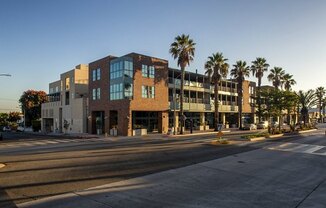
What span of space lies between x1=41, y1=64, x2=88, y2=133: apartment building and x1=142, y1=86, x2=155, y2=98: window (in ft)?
43.3

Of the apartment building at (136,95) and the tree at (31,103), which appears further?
the tree at (31,103)

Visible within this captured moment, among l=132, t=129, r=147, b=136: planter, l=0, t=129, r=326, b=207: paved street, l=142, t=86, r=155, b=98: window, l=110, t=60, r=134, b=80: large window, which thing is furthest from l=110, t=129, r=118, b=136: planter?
l=0, t=129, r=326, b=207: paved street

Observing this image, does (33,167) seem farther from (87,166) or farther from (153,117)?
(153,117)

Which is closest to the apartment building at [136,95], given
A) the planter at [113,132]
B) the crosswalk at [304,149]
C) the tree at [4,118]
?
the planter at [113,132]

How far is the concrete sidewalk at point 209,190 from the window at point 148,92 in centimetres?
2644

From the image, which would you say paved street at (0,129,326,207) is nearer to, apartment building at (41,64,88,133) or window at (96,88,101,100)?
window at (96,88,101,100)

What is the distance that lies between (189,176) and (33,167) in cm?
831

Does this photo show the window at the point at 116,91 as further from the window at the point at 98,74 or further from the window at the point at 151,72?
the window at the point at 151,72

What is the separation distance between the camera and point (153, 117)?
42.4m

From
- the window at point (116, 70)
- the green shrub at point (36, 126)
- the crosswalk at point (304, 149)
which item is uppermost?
the window at point (116, 70)

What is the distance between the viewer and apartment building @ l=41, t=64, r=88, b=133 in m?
47.7

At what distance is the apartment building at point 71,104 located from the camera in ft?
156

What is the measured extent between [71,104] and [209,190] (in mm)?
46297

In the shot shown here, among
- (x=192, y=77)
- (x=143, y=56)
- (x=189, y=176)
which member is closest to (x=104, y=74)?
(x=143, y=56)
